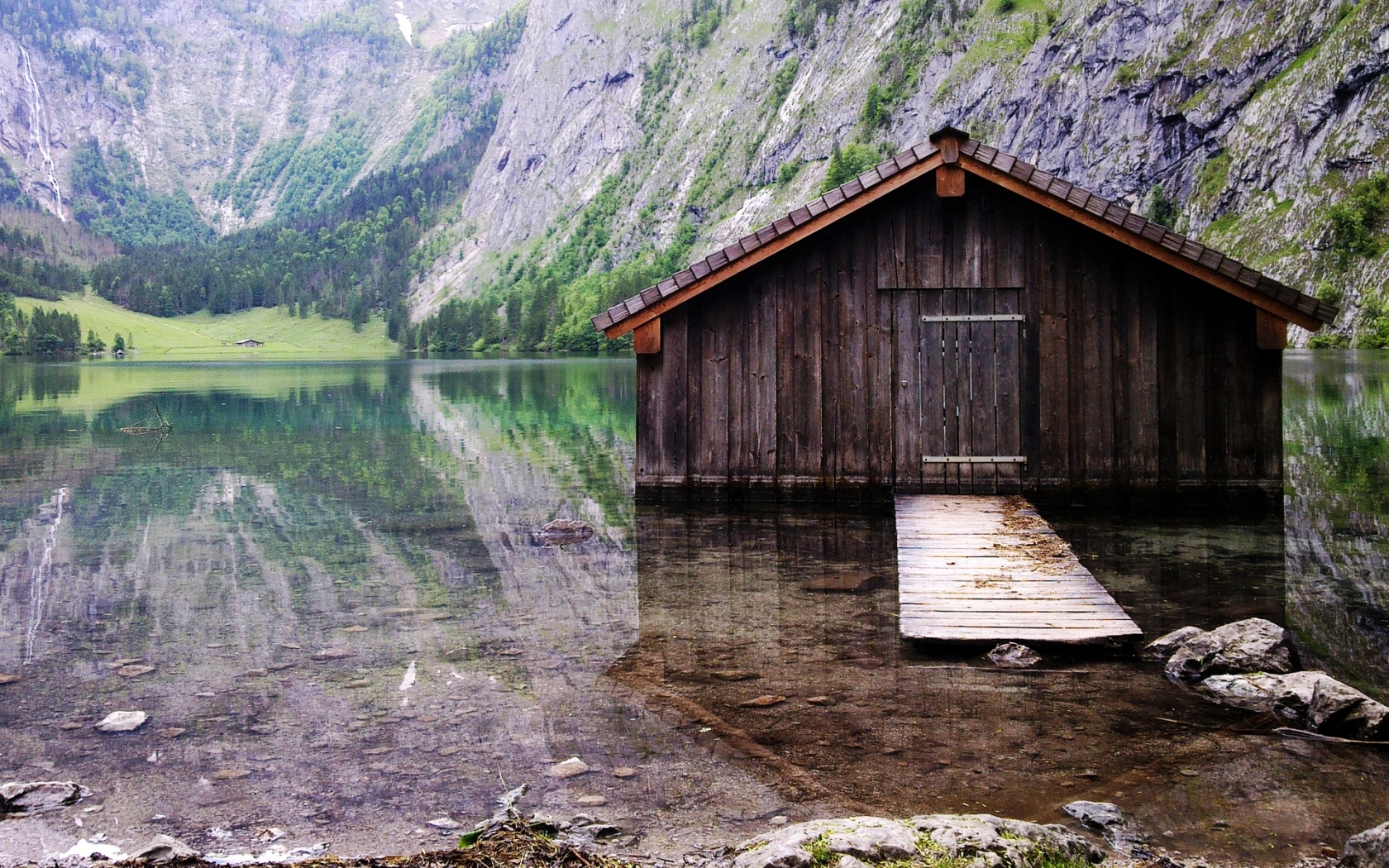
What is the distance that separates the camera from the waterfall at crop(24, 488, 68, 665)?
9.69 meters

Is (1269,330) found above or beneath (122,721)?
above

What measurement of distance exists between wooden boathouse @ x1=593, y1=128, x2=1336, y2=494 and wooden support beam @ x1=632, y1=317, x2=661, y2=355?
2 centimetres

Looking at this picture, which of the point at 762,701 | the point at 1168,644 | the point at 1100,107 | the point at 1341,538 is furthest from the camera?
the point at 1100,107

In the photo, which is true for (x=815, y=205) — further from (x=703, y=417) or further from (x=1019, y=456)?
(x=1019, y=456)

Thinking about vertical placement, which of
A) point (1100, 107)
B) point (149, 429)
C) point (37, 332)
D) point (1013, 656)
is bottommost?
point (1013, 656)

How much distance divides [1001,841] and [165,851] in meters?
3.79

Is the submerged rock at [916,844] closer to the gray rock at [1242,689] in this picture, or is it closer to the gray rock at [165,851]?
the gray rock at [165,851]

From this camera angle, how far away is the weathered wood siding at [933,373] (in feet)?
48.4

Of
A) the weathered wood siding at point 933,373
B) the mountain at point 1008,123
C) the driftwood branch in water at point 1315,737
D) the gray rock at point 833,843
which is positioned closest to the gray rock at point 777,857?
the gray rock at point 833,843

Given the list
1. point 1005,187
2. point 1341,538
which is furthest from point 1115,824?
point 1005,187

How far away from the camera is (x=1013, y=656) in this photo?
8.42m

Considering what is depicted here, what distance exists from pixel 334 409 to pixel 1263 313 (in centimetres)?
3067

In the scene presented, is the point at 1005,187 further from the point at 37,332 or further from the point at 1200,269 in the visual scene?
the point at 37,332

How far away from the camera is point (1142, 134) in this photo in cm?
11456
